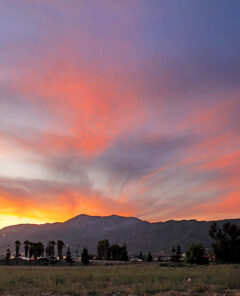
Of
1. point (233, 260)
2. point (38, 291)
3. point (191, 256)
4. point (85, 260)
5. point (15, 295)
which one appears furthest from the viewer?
point (85, 260)

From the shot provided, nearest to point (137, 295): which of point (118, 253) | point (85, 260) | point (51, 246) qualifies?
point (85, 260)

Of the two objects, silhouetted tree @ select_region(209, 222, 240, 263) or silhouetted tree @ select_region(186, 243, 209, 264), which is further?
silhouetted tree @ select_region(186, 243, 209, 264)

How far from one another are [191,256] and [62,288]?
61.9 metres

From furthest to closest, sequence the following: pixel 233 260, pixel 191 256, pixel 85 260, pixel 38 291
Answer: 1. pixel 85 260
2. pixel 191 256
3. pixel 233 260
4. pixel 38 291

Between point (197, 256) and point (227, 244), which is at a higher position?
point (227, 244)

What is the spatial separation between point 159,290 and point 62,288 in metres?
6.54

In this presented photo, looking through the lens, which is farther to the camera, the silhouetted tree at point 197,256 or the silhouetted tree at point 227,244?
the silhouetted tree at point 197,256

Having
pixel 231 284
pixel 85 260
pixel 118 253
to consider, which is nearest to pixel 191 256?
pixel 85 260

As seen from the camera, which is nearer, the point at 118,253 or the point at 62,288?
the point at 62,288

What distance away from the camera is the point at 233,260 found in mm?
67438

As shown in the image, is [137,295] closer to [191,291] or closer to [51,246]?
[191,291]

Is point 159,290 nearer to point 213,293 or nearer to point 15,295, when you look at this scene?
point 213,293

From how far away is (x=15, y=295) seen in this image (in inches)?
809

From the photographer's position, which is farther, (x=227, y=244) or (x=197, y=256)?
(x=197, y=256)
